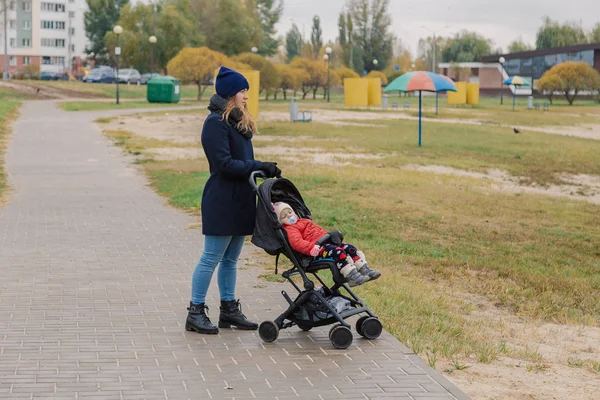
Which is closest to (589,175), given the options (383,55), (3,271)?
(3,271)

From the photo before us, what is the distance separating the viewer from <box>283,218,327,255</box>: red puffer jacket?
21.4ft

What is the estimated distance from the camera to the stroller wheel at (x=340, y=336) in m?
6.44

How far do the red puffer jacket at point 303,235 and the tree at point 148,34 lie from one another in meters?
79.4

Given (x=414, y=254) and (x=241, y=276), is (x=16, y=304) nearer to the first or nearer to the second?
(x=241, y=276)

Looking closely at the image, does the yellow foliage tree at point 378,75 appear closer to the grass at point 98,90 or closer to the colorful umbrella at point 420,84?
the grass at point 98,90

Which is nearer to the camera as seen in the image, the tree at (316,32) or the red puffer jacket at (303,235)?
the red puffer jacket at (303,235)

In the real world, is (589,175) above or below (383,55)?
below

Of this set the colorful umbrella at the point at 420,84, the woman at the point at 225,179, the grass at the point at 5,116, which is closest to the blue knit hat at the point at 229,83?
the woman at the point at 225,179

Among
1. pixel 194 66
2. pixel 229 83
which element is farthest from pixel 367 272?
pixel 194 66

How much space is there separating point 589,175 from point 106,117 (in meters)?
20.2

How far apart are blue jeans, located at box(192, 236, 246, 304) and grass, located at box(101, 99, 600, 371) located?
1.20m

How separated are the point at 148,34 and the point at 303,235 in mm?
81449

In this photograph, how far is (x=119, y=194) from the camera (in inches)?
616

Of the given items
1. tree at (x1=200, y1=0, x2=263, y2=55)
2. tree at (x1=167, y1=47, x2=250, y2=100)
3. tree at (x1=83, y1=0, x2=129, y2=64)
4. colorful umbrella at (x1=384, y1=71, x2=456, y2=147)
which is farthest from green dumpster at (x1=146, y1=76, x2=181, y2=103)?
tree at (x1=83, y1=0, x2=129, y2=64)
